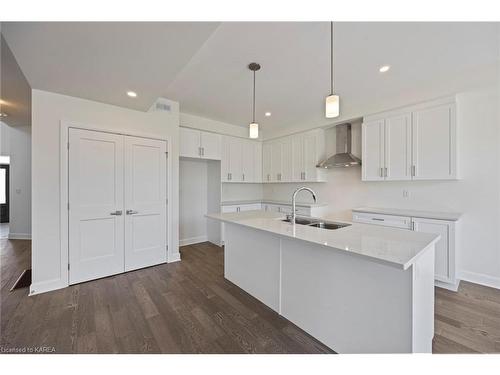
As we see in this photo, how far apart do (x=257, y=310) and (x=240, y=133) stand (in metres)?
3.97

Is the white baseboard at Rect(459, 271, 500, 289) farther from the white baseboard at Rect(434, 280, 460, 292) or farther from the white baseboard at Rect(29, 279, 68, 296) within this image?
the white baseboard at Rect(29, 279, 68, 296)

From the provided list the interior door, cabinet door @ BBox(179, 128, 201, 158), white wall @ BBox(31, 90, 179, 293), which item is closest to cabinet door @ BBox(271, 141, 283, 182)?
cabinet door @ BBox(179, 128, 201, 158)

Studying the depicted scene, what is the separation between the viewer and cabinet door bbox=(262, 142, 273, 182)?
5.28m

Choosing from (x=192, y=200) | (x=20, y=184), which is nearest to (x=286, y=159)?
(x=192, y=200)

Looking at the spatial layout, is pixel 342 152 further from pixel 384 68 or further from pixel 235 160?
pixel 235 160

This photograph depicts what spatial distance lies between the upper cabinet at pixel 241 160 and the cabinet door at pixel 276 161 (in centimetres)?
→ 40

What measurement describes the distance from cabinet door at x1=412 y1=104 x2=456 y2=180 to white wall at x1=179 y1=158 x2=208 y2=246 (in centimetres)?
396

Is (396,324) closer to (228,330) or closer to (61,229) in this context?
(228,330)

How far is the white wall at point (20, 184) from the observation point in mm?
5109

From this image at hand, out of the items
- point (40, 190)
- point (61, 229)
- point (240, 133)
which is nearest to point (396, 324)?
point (61, 229)

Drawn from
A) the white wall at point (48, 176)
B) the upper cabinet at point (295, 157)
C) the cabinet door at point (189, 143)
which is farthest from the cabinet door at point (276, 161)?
the white wall at point (48, 176)

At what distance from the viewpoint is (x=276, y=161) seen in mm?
5137

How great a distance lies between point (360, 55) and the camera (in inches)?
88.8

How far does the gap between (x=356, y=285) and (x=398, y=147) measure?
262cm
